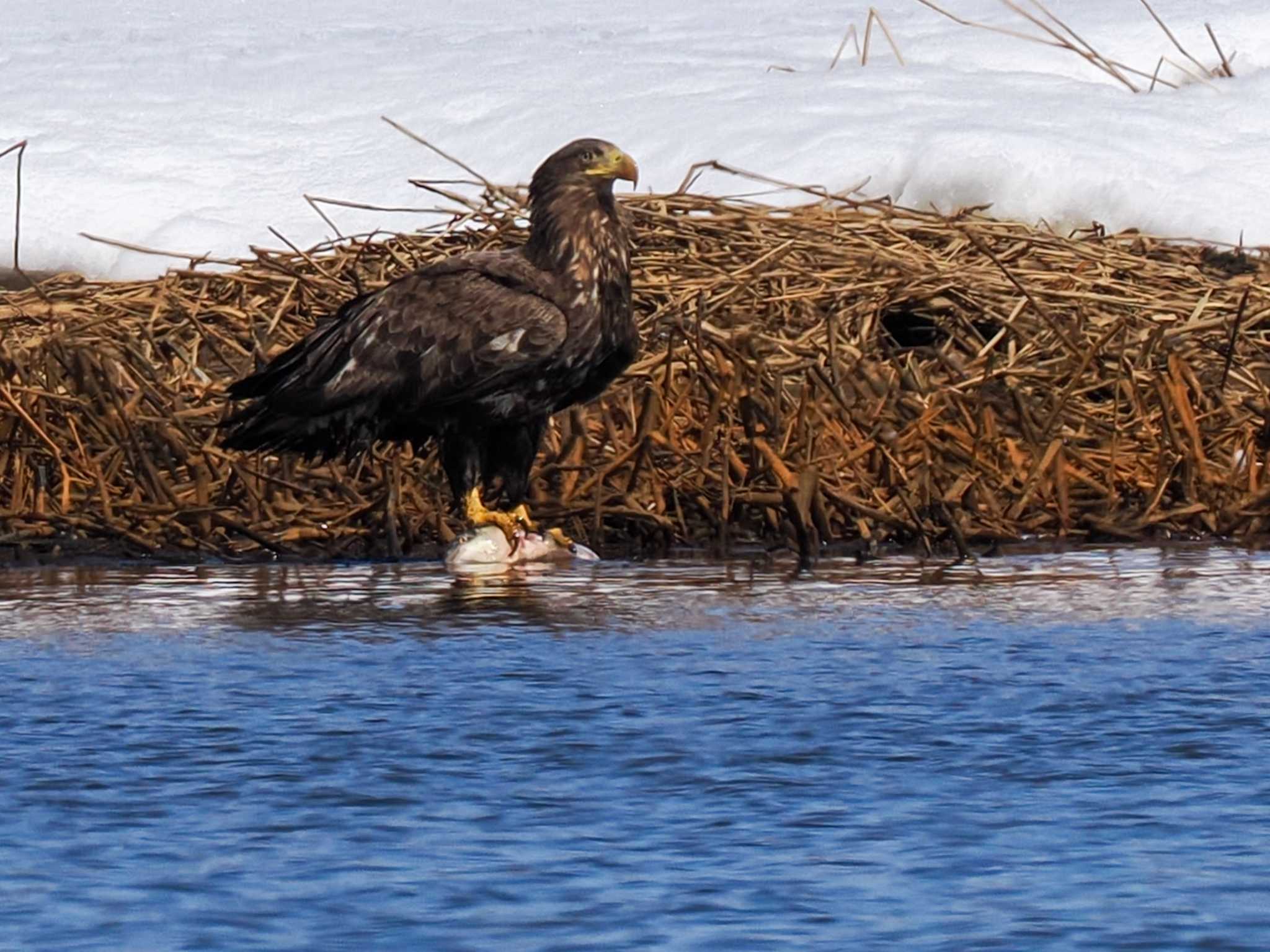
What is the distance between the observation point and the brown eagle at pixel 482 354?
8797 mm

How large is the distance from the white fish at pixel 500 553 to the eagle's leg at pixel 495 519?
0.01m

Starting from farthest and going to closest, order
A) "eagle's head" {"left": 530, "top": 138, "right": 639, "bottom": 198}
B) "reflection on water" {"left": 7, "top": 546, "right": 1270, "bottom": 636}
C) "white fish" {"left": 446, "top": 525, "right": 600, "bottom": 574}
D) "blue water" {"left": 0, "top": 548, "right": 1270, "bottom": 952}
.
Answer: "eagle's head" {"left": 530, "top": 138, "right": 639, "bottom": 198}
"white fish" {"left": 446, "top": 525, "right": 600, "bottom": 574}
"reflection on water" {"left": 7, "top": 546, "right": 1270, "bottom": 636}
"blue water" {"left": 0, "top": 548, "right": 1270, "bottom": 952}

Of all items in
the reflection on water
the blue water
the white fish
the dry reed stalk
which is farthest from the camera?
the dry reed stalk

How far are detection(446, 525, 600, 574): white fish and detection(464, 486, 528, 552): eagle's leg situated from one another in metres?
0.01

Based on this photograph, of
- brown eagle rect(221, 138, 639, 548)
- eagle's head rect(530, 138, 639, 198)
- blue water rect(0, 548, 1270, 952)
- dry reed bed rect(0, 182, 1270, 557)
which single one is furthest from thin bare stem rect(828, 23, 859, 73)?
blue water rect(0, 548, 1270, 952)

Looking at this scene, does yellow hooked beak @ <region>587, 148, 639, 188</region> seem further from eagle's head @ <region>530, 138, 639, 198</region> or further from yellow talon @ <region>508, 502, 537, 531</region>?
yellow talon @ <region>508, 502, 537, 531</region>

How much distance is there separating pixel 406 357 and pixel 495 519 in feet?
1.84

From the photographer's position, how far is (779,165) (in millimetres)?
14477

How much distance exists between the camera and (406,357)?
888cm

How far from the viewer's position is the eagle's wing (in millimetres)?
8766

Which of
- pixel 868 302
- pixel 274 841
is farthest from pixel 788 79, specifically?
pixel 274 841

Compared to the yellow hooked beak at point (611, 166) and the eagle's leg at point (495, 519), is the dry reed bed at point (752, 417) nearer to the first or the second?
the eagle's leg at point (495, 519)

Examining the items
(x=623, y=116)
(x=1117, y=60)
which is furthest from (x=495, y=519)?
(x=1117, y=60)

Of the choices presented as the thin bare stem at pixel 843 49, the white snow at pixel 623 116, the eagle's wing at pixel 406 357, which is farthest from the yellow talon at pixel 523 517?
the thin bare stem at pixel 843 49
